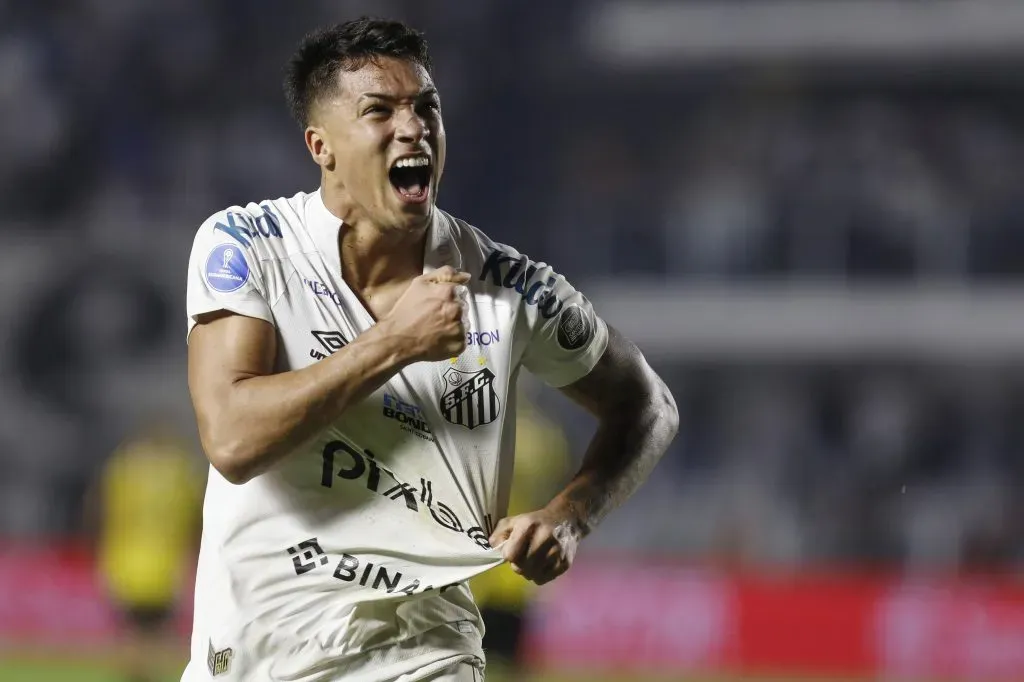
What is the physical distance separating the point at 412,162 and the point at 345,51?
28 cm

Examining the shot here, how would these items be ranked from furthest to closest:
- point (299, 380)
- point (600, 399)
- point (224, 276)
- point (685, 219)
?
point (685, 219) → point (600, 399) → point (224, 276) → point (299, 380)

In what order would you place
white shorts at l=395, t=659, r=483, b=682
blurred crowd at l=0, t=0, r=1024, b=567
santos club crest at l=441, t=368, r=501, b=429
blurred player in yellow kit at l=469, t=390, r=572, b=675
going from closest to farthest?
white shorts at l=395, t=659, r=483, b=682 → santos club crest at l=441, t=368, r=501, b=429 → blurred player in yellow kit at l=469, t=390, r=572, b=675 → blurred crowd at l=0, t=0, r=1024, b=567

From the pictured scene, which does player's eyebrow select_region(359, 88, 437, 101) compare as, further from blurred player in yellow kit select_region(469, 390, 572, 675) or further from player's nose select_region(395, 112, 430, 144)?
blurred player in yellow kit select_region(469, 390, 572, 675)

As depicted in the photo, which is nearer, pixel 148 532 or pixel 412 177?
pixel 412 177

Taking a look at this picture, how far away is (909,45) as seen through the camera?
62.7 feet

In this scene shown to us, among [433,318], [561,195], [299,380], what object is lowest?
[299,380]

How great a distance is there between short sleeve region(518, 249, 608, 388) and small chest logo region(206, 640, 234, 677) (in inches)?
35.4

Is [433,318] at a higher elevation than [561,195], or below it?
below

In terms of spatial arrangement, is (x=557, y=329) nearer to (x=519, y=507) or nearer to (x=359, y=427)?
(x=359, y=427)

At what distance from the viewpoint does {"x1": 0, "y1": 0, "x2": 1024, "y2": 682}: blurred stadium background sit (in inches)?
590

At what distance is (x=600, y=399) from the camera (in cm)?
351

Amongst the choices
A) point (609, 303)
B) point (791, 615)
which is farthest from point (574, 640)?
point (609, 303)

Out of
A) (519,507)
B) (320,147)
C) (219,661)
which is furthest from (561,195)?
(219,661)

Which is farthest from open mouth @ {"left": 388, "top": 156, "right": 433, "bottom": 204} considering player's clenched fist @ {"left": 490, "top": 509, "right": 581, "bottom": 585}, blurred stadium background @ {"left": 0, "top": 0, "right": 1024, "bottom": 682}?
blurred stadium background @ {"left": 0, "top": 0, "right": 1024, "bottom": 682}
